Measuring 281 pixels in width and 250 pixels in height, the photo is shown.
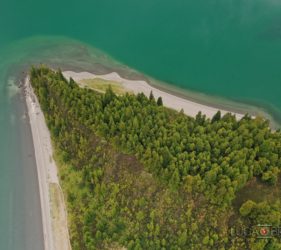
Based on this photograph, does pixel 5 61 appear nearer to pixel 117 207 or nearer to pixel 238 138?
pixel 117 207

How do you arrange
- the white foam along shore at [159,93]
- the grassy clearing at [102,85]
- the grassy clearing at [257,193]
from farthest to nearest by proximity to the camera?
the grassy clearing at [102,85]
the white foam along shore at [159,93]
the grassy clearing at [257,193]

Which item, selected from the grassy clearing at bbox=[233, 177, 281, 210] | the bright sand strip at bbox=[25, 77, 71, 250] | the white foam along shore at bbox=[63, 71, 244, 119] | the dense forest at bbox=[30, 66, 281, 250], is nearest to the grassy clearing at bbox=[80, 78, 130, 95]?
the white foam along shore at bbox=[63, 71, 244, 119]

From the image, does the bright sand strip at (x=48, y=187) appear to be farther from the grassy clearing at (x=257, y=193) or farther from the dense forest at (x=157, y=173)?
the grassy clearing at (x=257, y=193)

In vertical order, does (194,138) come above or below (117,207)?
above

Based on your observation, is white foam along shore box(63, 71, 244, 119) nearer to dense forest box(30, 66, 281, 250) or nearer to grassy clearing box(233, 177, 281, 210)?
dense forest box(30, 66, 281, 250)

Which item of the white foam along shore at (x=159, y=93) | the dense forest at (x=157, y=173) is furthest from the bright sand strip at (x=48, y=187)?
the white foam along shore at (x=159, y=93)

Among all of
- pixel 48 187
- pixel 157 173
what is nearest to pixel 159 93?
pixel 157 173

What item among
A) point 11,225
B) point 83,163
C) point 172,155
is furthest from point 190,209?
point 11,225
